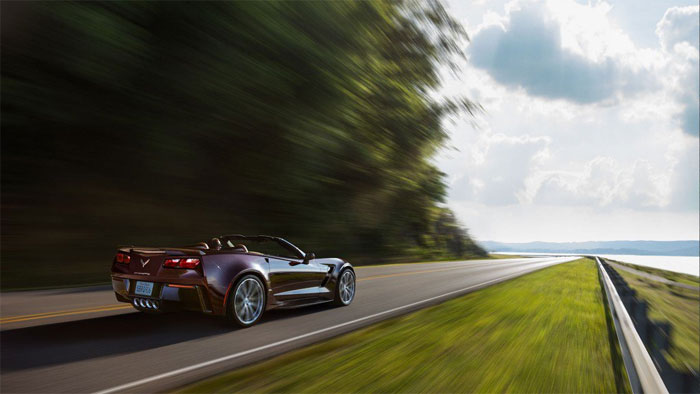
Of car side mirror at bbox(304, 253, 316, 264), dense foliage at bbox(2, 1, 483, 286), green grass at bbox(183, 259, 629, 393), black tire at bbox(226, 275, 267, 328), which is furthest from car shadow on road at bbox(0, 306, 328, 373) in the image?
dense foliage at bbox(2, 1, 483, 286)

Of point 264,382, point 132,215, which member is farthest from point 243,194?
point 264,382

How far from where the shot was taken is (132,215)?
42.2 feet

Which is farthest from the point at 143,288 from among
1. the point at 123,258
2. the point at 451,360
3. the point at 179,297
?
the point at 451,360

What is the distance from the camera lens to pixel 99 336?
543 cm

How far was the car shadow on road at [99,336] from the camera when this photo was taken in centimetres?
458

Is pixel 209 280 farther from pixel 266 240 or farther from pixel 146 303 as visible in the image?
pixel 266 240

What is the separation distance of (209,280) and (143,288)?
811 mm

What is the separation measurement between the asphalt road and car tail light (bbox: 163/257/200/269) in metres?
0.79

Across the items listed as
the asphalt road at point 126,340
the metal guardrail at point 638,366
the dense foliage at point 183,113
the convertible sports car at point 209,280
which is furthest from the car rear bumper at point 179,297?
the dense foliage at point 183,113

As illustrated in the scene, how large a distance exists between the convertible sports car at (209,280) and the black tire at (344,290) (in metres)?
1.17

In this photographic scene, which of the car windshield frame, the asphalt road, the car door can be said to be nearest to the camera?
the asphalt road

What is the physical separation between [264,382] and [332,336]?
6.71 feet

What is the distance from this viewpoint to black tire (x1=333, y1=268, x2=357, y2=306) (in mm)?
8281

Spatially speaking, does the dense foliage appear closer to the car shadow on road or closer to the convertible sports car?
the convertible sports car
